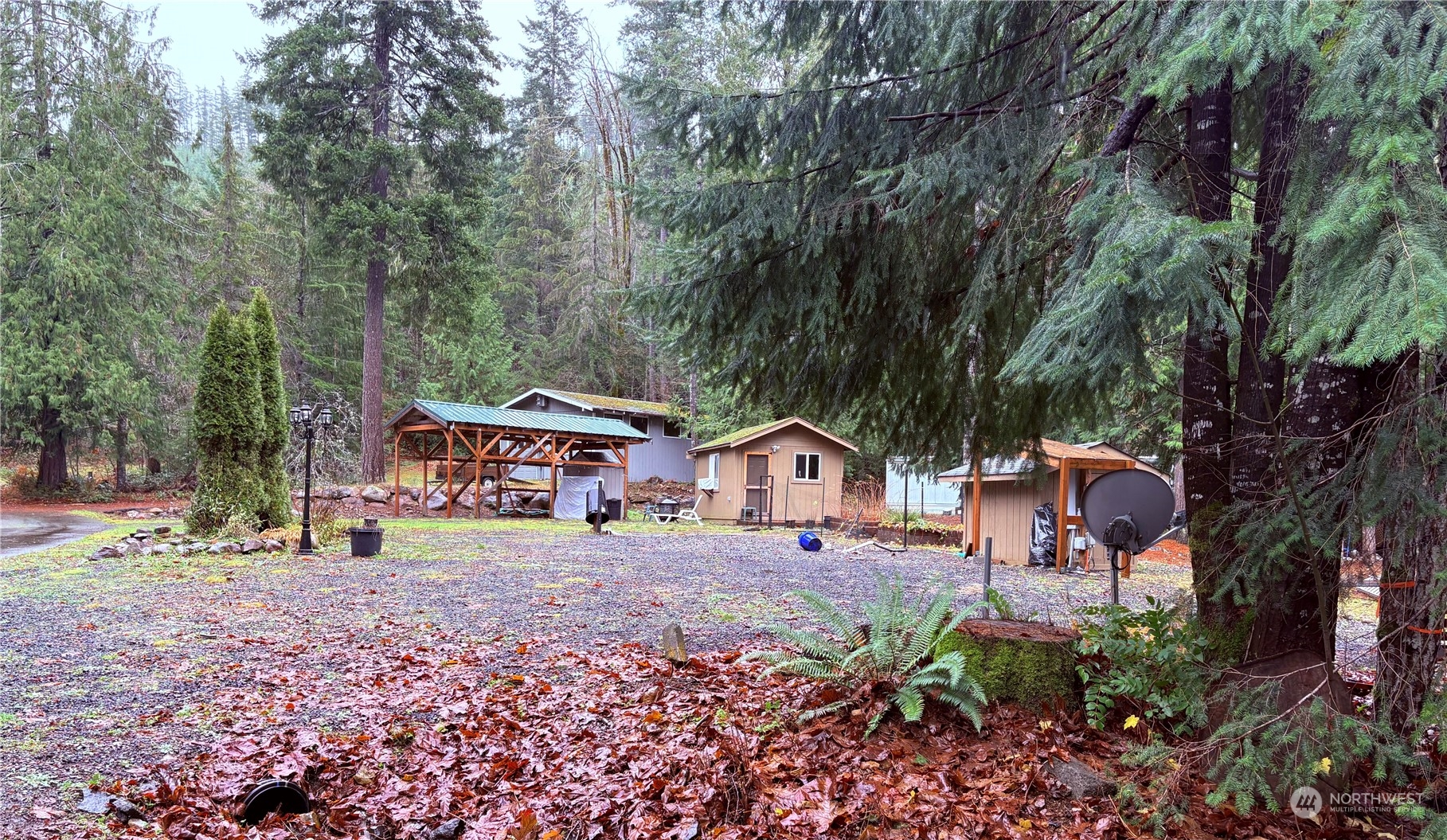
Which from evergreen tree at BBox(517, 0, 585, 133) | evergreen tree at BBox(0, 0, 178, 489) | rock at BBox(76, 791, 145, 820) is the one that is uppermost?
evergreen tree at BBox(517, 0, 585, 133)

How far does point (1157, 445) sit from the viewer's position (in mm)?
6398

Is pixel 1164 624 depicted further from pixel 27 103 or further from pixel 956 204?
pixel 27 103

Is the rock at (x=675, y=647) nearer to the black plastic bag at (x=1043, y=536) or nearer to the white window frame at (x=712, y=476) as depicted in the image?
the black plastic bag at (x=1043, y=536)

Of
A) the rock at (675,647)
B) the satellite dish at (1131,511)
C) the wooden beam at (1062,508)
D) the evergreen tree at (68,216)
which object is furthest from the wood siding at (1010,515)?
the evergreen tree at (68,216)

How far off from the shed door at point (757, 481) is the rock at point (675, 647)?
16.4 meters

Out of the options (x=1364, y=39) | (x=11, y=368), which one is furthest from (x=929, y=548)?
(x=11, y=368)

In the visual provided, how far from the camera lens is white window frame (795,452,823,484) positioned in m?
21.6

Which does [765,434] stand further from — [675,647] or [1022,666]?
[1022,666]

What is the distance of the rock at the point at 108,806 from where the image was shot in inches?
120

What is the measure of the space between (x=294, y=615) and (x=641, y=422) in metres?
21.6

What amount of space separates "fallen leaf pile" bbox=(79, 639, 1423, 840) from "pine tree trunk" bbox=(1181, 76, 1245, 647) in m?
0.77

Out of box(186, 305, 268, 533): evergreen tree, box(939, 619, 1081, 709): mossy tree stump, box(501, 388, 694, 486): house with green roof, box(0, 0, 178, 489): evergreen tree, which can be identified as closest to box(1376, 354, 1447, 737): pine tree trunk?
box(939, 619, 1081, 709): mossy tree stump

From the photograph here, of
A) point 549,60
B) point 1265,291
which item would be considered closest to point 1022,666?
point 1265,291

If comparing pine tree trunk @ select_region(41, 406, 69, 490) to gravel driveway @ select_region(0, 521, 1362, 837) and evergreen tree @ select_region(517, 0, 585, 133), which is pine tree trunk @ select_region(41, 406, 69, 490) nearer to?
gravel driveway @ select_region(0, 521, 1362, 837)
